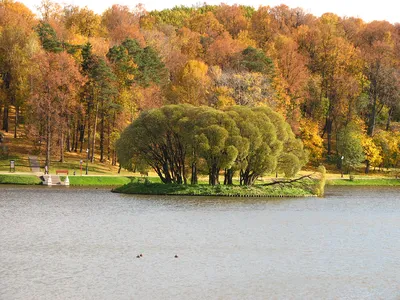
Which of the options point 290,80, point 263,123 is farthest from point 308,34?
point 263,123

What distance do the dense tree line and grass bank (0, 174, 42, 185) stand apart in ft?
35.9

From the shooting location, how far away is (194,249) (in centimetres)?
3962

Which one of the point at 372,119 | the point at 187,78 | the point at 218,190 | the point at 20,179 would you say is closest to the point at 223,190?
the point at 218,190

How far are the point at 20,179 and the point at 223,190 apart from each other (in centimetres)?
2387

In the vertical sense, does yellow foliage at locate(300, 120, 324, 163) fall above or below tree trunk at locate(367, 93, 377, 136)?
below

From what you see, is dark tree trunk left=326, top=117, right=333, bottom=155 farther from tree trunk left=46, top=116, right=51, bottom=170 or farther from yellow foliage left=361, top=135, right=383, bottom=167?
tree trunk left=46, top=116, right=51, bottom=170

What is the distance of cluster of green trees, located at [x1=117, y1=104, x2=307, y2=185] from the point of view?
71.1 m

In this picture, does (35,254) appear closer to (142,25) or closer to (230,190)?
(230,190)

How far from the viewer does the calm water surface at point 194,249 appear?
98.3ft

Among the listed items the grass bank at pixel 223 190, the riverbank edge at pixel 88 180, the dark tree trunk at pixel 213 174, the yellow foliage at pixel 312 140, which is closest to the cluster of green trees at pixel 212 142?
the dark tree trunk at pixel 213 174

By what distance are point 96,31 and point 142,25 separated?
28613 mm

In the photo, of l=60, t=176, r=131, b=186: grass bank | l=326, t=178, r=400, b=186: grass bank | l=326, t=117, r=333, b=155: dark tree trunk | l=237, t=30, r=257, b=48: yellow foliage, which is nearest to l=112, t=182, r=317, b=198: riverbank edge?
l=60, t=176, r=131, b=186: grass bank

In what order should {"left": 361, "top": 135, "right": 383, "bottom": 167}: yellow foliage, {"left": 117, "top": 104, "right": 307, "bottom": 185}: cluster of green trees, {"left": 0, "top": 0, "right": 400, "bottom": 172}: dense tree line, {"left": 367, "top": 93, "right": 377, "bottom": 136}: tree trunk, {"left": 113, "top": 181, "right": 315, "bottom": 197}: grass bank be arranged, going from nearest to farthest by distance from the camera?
{"left": 117, "top": 104, "right": 307, "bottom": 185}: cluster of green trees < {"left": 113, "top": 181, "right": 315, "bottom": 197}: grass bank < {"left": 0, "top": 0, "right": 400, "bottom": 172}: dense tree line < {"left": 361, "top": 135, "right": 383, "bottom": 167}: yellow foliage < {"left": 367, "top": 93, "right": 377, "bottom": 136}: tree trunk

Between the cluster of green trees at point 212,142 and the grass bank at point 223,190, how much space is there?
1.75 m
